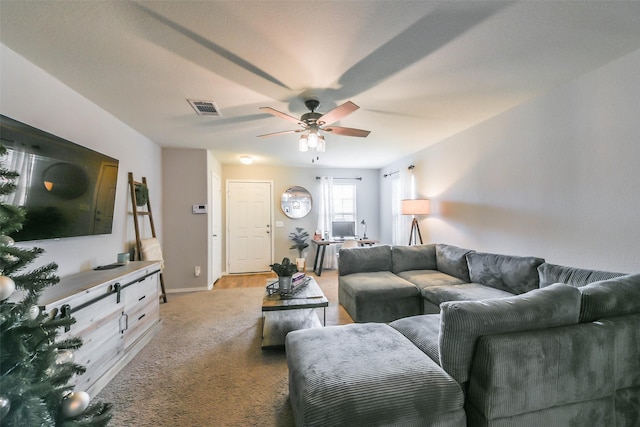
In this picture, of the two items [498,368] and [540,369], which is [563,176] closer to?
[540,369]

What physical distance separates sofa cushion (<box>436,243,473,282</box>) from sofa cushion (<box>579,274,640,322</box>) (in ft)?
5.31

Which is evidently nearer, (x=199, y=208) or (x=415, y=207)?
(x=415, y=207)

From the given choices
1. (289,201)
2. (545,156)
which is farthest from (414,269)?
(289,201)

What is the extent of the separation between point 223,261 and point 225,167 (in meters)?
2.01

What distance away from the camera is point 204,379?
1925 millimetres

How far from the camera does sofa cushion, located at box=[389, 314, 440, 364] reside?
1.50m

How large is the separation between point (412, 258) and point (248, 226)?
3.51 m

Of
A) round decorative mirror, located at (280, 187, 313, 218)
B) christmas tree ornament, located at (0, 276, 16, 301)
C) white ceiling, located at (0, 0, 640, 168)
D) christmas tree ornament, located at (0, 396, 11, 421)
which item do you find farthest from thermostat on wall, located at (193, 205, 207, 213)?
→ christmas tree ornament, located at (0, 396, 11, 421)

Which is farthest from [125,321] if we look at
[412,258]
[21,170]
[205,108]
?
[412,258]

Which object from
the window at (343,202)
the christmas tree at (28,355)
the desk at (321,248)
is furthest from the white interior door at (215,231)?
the christmas tree at (28,355)

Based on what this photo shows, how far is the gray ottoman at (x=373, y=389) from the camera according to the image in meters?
1.05

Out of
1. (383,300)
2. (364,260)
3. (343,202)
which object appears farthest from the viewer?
(343,202)

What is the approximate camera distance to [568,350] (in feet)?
3.92

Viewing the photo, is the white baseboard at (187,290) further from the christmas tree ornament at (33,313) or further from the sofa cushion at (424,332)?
the christmas tree ornament at (33,313)
